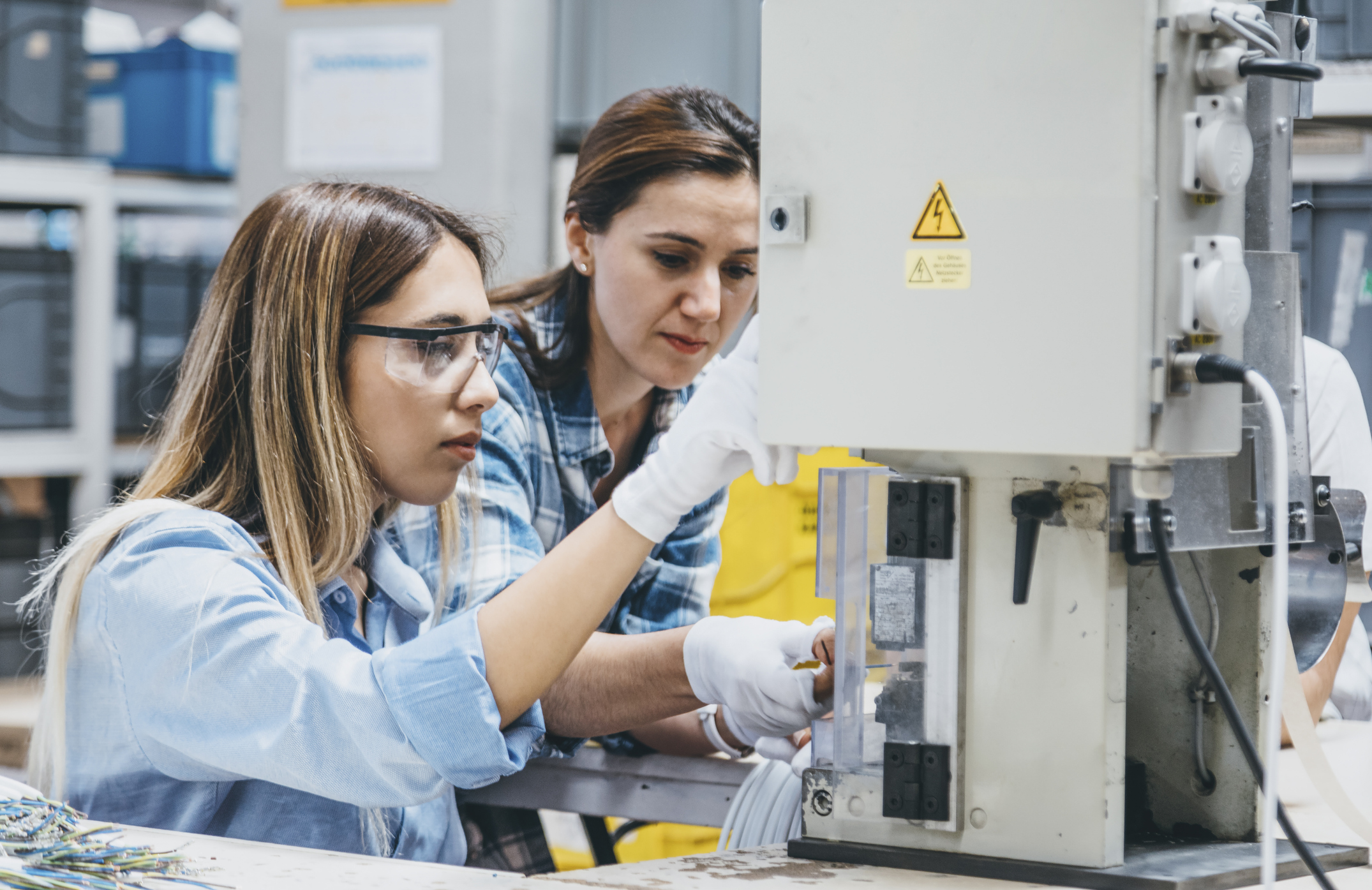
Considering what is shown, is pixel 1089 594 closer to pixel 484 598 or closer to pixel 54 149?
pixel 484 598

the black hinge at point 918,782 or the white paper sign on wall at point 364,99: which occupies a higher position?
the white paper sign on wall at point 364,99

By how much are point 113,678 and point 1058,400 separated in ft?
2.49

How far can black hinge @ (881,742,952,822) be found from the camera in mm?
997

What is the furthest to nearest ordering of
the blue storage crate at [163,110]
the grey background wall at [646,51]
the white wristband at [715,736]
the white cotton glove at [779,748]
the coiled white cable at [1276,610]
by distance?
1. the blue storage crate at [163,110]
2. the grey background wall at [646,51]
3. the white wristband at [715,736]
4. the white cotton glove at [779,748]
5. the coiled white cable at [1276,610]

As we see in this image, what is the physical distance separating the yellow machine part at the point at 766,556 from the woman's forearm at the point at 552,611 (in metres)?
1.28

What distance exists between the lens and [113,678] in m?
1.14

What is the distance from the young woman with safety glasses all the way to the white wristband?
0.15 meters

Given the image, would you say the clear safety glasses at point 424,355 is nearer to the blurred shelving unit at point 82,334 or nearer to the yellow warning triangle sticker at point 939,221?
the yellow warning triangle sticker at point 939,221

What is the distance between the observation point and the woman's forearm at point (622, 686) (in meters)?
1.44

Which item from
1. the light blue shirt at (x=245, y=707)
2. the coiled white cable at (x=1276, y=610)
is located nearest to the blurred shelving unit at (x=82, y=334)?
the light blue shirt at (x=245, y=707)

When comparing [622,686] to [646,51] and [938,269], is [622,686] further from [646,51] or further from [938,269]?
[646,51]

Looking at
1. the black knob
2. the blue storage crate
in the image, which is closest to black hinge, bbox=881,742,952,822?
the black knob

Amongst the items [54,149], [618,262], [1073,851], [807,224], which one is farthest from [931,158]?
[54,149]

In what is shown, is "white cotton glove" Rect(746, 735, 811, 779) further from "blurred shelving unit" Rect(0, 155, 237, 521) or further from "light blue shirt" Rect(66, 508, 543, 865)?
"blurred shelving unit" Rect(0, 155, 237, 521)
